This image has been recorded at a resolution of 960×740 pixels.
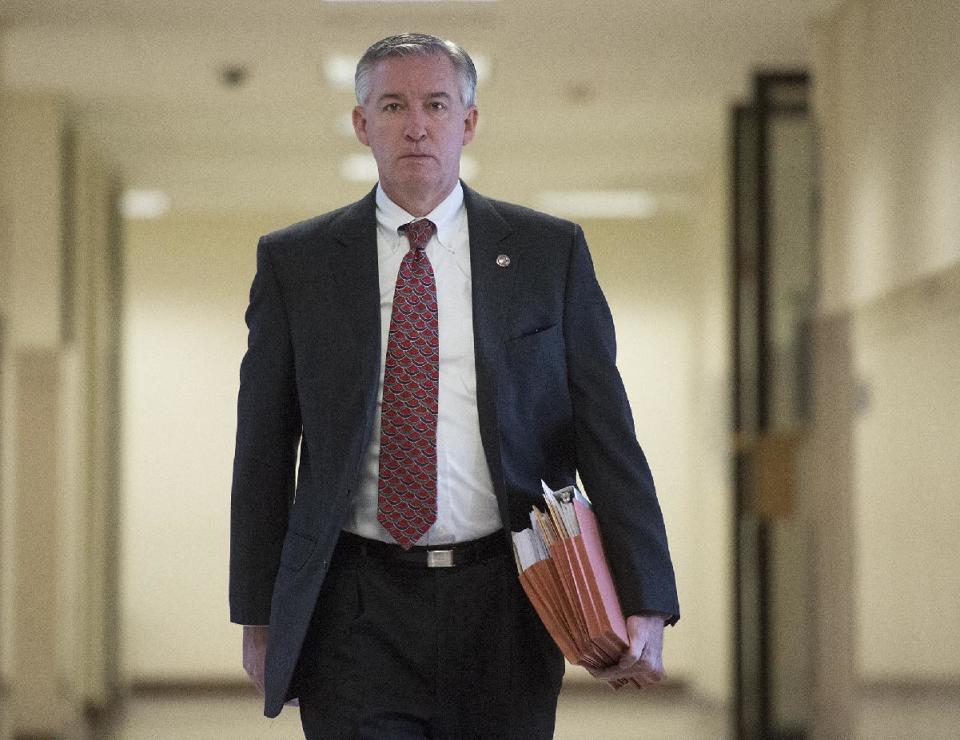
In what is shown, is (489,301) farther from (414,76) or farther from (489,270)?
(414,76)

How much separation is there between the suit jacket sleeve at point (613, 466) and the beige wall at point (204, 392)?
21.5 feet

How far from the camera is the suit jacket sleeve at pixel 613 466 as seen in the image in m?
1.98

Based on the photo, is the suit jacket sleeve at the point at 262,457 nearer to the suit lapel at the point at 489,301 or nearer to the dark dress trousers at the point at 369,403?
the dark dress trousers at the point at 369,403

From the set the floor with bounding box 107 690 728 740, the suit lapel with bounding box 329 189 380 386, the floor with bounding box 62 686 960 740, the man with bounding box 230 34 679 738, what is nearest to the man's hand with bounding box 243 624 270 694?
the man with bounding box 230 34 679 738

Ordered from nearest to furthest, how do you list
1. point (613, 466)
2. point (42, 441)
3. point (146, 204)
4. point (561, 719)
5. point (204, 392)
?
point (613, 466)
point (42, 441)
point (561, 719)
point (146, 204)
point (204, 392)

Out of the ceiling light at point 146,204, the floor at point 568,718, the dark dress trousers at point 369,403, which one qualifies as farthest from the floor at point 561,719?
the dark dress trousers at point 369,403

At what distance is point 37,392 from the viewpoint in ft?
21.6

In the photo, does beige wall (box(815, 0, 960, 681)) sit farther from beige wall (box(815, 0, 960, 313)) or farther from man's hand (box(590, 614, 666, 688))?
man's hand (box(590, 614, 666, 688))

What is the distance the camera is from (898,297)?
438 cm

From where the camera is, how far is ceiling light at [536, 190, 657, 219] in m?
8.40

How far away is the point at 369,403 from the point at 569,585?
34 centimetres

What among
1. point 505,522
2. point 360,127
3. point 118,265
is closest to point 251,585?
point 505,522

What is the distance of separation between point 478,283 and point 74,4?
3.61 m

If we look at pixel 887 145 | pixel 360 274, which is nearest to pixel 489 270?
pixel 360 274
